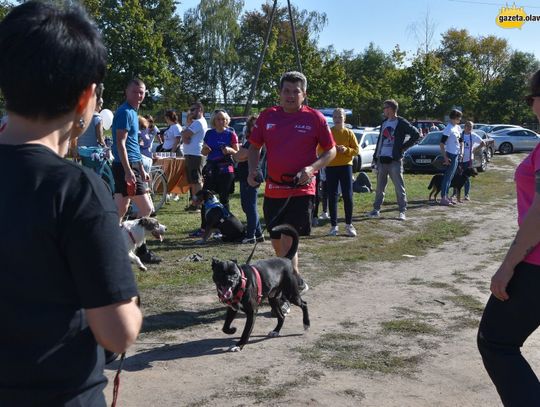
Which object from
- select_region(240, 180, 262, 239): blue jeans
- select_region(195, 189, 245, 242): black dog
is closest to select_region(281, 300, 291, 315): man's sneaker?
select_region(240, 180, 262, 239): blue jeans

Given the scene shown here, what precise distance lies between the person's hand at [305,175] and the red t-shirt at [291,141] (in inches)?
6.6

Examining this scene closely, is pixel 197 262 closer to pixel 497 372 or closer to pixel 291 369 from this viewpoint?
pixel 291 369

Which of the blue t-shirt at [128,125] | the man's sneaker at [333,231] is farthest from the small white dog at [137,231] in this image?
the man's sneaker at [333,231]

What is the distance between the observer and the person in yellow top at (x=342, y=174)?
10.3 m

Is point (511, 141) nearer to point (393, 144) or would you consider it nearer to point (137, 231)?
point (393, 144)

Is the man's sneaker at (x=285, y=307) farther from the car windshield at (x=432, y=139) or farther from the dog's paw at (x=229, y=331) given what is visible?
the car windshield at (x=432, y=139)

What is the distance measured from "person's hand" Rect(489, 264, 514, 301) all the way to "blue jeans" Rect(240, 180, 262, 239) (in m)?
→ 6.10

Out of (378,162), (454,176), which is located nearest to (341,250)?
(378,162)

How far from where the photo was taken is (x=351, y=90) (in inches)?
2157

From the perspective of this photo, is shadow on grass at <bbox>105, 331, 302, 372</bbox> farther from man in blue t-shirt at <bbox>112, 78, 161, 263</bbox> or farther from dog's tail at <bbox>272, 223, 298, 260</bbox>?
man in blue t-shirt at <bbox>112, 78, 161, 263</bbox>

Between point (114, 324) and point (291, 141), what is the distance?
425 cm

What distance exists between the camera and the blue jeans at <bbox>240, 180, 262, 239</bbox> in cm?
900

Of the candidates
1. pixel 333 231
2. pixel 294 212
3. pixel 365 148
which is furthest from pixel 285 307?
pixel 365 148

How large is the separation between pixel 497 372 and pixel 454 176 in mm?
12846
